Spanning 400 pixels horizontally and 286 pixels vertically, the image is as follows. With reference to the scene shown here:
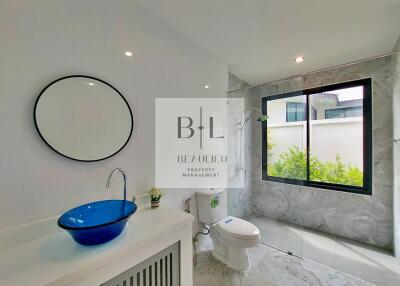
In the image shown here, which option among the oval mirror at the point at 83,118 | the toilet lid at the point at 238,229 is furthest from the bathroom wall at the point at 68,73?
the toilet lid at the point at 238,229

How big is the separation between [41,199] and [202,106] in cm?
166

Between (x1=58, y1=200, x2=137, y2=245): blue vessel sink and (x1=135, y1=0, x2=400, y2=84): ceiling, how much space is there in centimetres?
164

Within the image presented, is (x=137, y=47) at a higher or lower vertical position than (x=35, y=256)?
higher

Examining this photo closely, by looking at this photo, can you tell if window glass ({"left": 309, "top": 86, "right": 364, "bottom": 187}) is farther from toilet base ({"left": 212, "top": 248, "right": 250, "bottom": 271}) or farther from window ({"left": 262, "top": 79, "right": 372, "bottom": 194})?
toilet base ({"left": 212, "top": 248, "right": 250, "bottom": 271})

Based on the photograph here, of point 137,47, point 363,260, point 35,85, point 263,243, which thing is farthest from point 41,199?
point 363,260

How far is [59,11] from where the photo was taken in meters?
1.10

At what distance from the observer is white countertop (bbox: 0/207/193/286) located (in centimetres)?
74

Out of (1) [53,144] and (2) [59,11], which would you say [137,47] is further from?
(1) [53,144]

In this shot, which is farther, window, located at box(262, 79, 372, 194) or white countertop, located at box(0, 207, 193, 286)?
window, located at box(262, 79, 372, 194)

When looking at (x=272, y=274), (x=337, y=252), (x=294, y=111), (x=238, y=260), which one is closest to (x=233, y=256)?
(x=238, y=260)

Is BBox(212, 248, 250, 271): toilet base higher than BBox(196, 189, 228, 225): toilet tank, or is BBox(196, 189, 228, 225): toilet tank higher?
BBox(196, 189, 228, 225): toilet tank

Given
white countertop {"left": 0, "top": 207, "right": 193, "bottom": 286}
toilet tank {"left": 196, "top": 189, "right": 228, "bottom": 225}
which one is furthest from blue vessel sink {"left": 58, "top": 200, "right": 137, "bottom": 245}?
toilet tank {"left": 196, "top": 189, "right": 228, "bottom": 225}

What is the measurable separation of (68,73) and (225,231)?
6.21 ft

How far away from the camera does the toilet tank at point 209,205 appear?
6.48 feet
